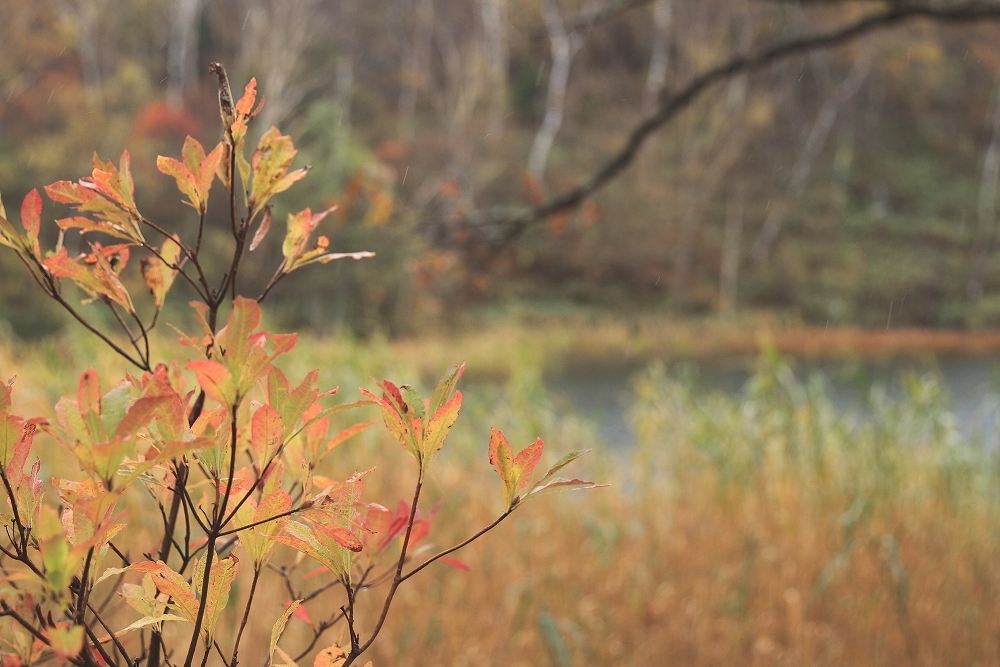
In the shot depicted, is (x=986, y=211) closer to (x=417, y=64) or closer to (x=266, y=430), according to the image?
(x=417, y=64)

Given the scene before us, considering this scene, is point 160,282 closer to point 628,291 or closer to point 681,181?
point 628,291

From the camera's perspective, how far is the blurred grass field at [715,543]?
1.92 metres

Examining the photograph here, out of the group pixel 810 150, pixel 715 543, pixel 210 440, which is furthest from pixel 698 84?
pixel 810 150

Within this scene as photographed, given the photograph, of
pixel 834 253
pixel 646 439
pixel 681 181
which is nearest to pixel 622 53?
pixel 681 181

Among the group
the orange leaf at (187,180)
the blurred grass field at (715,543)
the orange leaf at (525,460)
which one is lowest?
the blurred grass field at (715,543)

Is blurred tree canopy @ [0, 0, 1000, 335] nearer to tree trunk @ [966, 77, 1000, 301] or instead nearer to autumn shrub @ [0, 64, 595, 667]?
tree trunk @ [966, 77, 1000, 301]

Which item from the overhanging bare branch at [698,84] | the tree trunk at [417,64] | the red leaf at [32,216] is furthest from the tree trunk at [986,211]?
the red leaf at [32,216]

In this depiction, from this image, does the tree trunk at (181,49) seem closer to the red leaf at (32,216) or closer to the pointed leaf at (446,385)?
the red leaf at (32,216)

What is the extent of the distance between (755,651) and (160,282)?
1814mm

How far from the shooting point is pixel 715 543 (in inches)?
99.3

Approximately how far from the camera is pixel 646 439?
3465 millimetres

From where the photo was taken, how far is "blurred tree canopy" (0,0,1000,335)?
13.2 meters

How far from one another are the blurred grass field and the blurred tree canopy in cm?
821

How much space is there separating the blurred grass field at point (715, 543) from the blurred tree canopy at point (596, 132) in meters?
8.21
